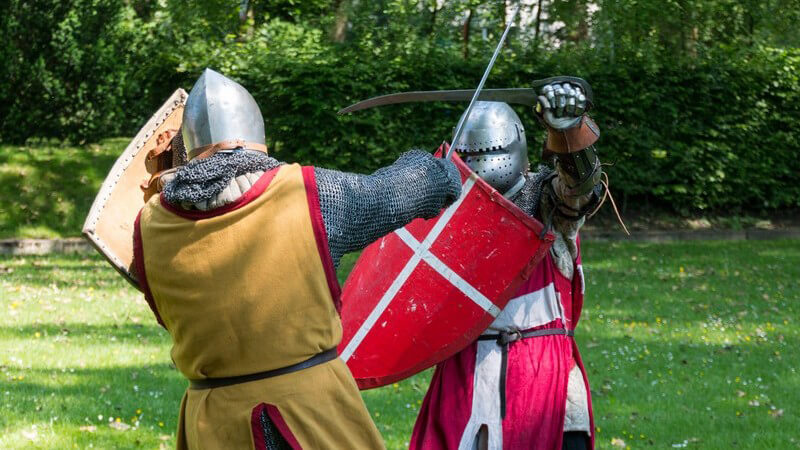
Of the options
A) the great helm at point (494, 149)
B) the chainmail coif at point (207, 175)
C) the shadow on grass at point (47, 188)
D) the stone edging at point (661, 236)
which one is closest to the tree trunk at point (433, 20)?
the stone edging at point (661, 236)

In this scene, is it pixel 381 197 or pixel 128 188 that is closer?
pixel 381 197

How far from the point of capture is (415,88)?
519 inches

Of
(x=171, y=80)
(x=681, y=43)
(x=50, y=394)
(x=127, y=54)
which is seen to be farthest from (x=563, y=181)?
(x=127, y=54)

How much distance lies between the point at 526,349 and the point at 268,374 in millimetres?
1352

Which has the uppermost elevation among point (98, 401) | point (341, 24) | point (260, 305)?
point (260, 305)

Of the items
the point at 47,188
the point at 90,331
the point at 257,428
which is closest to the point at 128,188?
the point at 257,428

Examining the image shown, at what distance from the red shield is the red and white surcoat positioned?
108 mm

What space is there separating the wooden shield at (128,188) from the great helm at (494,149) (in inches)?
42.3

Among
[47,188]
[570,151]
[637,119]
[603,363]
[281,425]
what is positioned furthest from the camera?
[637,119]

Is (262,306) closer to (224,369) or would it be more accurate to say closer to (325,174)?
(224,369)

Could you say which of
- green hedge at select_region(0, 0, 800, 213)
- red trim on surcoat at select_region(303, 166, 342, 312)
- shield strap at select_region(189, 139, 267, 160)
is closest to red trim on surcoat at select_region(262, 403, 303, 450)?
red trim on surcoat at select_region(303, 166, 342, 312)

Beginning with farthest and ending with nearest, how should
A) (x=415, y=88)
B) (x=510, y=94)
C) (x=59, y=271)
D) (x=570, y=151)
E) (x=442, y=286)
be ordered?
(x=415, y=88) → (x=59, y=271) → (x=442, y=286) → (x=570, y=151) → (x=510, y=94)

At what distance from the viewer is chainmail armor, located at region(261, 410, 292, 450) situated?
244 cm

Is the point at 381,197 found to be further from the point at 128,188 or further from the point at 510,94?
the point at 128,188
